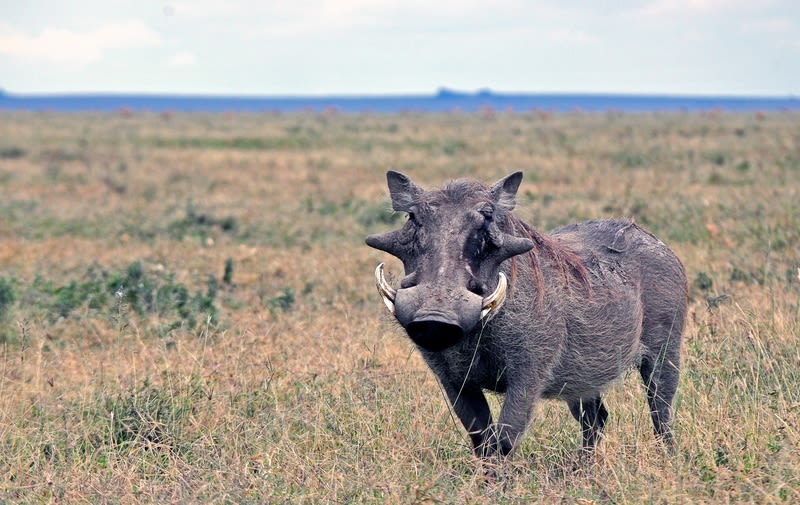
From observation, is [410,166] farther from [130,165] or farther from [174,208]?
[174,208]

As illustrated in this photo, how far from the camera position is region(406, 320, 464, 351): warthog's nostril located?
12.1 feet

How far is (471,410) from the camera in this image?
14.5ft

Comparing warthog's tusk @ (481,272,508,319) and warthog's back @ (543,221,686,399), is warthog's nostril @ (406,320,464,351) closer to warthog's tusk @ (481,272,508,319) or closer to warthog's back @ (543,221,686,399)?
warthog's tusk @ (481,272,508,319)

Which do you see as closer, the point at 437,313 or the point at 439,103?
the point at 437,313

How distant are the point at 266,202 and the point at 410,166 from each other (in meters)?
6.02

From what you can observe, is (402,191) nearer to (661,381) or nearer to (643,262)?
(643,262)

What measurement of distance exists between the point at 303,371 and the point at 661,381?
1.89 meters

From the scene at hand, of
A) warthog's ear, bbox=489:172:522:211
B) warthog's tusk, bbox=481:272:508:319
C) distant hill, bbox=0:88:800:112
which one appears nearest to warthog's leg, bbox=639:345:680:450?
warthog's ear, bbox=489:172:522:211

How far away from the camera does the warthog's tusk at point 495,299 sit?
3857 millimetres

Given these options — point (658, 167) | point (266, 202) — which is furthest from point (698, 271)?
point (658, 167)

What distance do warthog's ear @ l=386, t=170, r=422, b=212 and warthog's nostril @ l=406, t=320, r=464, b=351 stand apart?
68 cm

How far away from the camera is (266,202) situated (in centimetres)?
1520

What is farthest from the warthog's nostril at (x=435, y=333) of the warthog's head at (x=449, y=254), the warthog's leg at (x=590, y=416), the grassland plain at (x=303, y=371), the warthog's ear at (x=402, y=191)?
the warthog's leg at (x=590, y=416)

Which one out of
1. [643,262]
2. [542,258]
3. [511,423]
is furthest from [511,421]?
[643,262]
